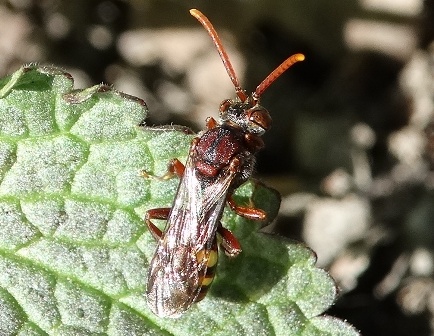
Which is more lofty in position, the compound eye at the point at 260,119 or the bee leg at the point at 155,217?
the compound eye at the point at 260,119

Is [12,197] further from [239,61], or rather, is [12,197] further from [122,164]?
[239,61]

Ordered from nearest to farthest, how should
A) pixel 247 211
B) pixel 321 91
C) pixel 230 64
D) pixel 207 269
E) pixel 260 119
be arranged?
pixel 207 269 → pixel 247 211 → pixel 260 119 → pixel 230 64 → pixel 321 91

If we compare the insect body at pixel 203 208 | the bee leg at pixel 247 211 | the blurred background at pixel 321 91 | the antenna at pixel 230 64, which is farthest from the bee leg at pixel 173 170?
the blurred background at pixel 321 91

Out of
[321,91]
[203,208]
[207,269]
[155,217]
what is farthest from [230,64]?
[321,91]

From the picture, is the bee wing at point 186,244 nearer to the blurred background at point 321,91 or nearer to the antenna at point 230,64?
the antenna at point 230,64

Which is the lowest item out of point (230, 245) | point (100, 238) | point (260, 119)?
point (100, 238)

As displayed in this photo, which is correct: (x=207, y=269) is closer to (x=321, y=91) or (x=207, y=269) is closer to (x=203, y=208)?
(x=203, y=208)
